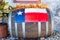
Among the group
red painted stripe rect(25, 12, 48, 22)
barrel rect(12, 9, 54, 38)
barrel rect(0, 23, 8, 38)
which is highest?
red painted stripe rect(25, 12, 48, 22)

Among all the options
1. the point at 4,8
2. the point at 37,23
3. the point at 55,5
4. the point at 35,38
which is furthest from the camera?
the point at 55,5

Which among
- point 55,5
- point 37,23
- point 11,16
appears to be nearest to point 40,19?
point 37,23

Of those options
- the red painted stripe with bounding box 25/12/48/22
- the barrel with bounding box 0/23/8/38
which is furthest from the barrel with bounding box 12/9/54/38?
the barrel with bounding box 0/23/8/38

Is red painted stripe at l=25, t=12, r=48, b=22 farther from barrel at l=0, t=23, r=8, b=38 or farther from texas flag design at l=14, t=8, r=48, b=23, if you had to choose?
barrel at l=0, t=23, r=8, b=38

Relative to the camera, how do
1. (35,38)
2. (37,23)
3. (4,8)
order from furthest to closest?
(4,8), (35,38), (37,23)

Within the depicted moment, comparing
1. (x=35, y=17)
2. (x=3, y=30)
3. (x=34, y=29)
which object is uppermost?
(x=35, y=17)

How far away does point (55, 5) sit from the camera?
181 inches

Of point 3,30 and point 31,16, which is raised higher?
point 31,16

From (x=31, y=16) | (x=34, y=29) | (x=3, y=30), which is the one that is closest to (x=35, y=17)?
(x=31, y=16)

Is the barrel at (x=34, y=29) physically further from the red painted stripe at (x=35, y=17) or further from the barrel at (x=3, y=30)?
the barrel at (x=3, y=30)

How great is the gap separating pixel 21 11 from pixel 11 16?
18cm

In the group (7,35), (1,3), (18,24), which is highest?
(1,3)

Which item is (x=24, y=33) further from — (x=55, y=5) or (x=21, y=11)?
(x=55, y=5)

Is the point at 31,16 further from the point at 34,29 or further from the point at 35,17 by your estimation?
the point at 34,29
